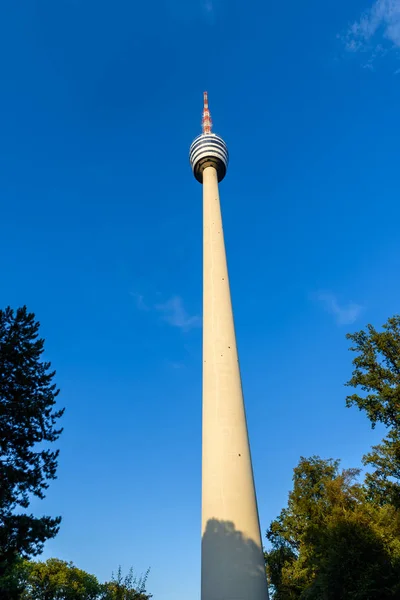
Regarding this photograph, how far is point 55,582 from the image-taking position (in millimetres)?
67562

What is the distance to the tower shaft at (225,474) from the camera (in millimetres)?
24000

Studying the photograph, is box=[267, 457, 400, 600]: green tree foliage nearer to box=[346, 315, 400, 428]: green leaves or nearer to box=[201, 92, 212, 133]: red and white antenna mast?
box=[346, 315, 400, 428]: green leaves

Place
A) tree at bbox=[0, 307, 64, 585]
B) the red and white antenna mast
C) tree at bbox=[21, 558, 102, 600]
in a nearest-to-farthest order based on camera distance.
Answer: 1. tree at bbox=[0, 307, 64, 585]
2. the red and white antenna mast
3. tree at bbox=[21, 558, 102, 600]

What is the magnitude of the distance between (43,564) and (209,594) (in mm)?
60166

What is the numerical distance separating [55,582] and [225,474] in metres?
57.2

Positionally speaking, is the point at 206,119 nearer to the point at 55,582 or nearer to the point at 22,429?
the point at 22,429

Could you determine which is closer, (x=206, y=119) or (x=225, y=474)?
(x=225, y=474)

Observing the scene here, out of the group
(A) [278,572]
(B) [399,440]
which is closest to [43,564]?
(A) [278,572]

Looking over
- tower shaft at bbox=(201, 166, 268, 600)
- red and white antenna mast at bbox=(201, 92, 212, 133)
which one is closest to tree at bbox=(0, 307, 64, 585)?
tower shaft at bbox=(201, 166, 268, 600)

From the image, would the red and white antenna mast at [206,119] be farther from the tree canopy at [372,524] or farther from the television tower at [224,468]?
the tree canopy at [372,524]

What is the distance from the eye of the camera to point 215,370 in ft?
107

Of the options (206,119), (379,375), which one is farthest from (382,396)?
(206,119)

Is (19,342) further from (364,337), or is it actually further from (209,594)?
(364,337)

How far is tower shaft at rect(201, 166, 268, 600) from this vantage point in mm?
24000
